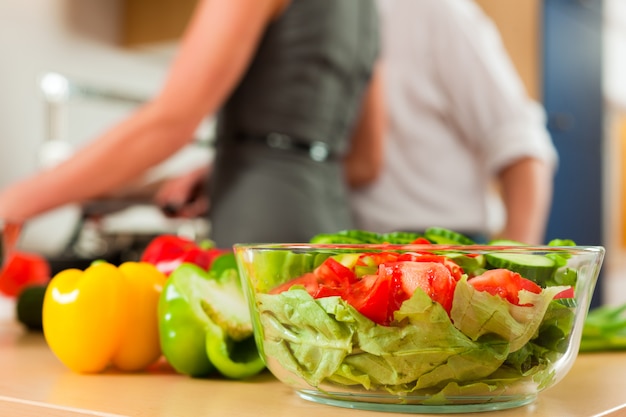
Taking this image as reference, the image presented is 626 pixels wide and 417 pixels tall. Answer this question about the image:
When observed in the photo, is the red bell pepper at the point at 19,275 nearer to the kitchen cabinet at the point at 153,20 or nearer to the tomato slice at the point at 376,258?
the tomato slice at the point at 376,258

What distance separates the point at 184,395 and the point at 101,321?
138mm

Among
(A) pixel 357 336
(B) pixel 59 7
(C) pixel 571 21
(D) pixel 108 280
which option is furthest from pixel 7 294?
(C) pixel 571 21

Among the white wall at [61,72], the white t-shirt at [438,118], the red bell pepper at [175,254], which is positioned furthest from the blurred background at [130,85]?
the red bell pepper at [175,254]

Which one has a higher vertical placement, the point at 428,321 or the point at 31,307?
the point at 428,321

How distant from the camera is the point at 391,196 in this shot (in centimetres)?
185

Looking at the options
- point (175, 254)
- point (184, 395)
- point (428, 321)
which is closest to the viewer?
point (428, 321)

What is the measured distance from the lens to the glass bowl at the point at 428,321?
0.52 metres

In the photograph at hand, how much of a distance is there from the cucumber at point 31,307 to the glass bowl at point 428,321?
0.49m

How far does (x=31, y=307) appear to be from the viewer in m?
0.99

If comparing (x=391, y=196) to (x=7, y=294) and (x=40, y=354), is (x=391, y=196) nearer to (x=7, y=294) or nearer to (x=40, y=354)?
(x=7, y=294)

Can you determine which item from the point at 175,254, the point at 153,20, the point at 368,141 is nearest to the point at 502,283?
the point at 175,254

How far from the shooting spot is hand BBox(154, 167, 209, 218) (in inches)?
65.8

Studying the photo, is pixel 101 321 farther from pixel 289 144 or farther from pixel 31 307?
pixel 289 144

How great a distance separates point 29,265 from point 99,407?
691 millimetres
